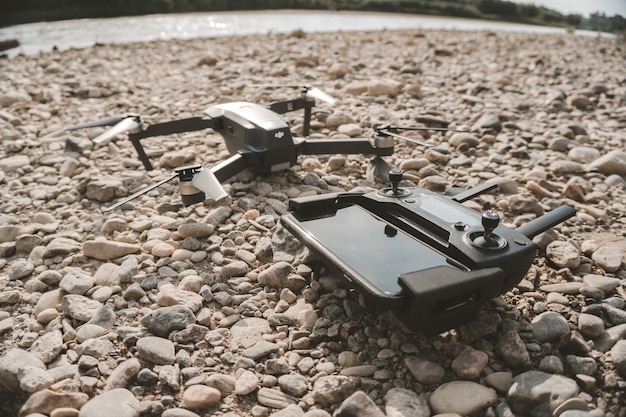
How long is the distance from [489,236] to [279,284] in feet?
3.16

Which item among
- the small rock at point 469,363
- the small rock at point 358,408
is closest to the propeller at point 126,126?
the small rock at point 358,408

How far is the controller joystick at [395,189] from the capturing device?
2.37 meters

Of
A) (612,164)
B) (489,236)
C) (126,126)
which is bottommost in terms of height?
(612,164)

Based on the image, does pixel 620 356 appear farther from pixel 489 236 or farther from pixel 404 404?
pixel 404 404

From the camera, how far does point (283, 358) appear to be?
189cm

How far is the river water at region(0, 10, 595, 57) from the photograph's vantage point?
10266 millimetres

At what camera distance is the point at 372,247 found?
212 cm

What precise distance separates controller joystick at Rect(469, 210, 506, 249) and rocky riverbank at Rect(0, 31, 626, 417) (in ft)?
1.05

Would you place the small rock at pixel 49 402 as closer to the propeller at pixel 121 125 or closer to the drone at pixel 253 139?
the drone at pixel 253 139

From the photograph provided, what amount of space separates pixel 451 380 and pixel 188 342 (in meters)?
1.03

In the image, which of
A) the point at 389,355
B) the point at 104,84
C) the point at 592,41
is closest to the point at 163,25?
the point at 104,84

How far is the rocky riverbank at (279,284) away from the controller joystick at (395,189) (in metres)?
0.49

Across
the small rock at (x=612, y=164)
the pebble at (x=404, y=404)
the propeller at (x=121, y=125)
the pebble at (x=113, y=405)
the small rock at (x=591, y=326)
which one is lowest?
the pebble at (x=113, y=405)

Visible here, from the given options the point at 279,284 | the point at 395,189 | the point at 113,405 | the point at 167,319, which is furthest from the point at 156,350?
the point at 395,189
